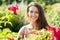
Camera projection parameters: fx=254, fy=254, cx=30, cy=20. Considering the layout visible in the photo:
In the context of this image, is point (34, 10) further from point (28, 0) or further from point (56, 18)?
point (28, 0)

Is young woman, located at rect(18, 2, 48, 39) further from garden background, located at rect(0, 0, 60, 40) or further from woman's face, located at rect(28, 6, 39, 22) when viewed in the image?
garden background, located at rect(0, 0, 60, 40)

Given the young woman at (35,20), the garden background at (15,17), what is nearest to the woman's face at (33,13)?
the young woman at (35,20)

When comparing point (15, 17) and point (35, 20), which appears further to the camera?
point (15, 17)

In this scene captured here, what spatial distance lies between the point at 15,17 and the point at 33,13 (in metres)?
1.33

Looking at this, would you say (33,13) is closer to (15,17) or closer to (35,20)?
(35,20)

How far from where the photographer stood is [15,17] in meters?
3.59

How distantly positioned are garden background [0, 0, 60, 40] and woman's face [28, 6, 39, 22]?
19 cm

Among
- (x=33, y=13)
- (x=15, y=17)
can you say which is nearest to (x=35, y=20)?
(x=33, y=13)

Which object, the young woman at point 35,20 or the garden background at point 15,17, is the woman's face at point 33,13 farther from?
the garden background at point 15,17

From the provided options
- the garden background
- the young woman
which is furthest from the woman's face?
the garden background

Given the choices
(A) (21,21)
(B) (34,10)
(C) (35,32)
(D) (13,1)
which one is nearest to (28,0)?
(D) (13,1)

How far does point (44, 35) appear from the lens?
162 centimetres

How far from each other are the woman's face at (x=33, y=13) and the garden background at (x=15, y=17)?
0.19 metres

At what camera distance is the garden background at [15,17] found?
2015mm
